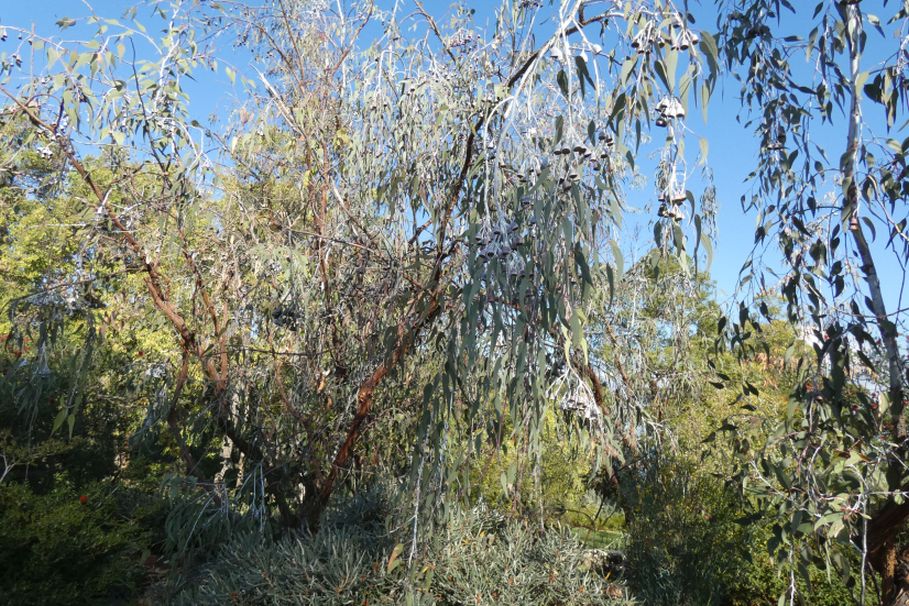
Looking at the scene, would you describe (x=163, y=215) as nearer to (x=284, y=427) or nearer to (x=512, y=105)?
(x=284, y=427)

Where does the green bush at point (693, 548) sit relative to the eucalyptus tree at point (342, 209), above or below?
below

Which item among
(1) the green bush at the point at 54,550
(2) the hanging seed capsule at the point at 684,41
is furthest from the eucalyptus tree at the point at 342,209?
(1) the green bush at the point at 54,550

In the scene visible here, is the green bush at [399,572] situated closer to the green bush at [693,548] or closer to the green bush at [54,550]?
the green bush at [693,548]

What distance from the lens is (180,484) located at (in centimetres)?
341

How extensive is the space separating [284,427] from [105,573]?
4.49 ft

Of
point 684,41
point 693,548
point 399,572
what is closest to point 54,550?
point 399,572

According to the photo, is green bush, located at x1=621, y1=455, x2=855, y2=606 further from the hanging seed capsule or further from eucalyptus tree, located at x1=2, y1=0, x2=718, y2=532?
the hanging seed capsule

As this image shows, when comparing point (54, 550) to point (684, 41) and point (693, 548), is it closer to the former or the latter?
point (693, 548)

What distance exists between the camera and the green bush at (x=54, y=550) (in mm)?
3613

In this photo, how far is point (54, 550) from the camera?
3.68 metres

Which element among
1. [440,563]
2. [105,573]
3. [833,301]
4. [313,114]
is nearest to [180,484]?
[105,573]

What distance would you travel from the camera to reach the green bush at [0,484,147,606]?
142 inches

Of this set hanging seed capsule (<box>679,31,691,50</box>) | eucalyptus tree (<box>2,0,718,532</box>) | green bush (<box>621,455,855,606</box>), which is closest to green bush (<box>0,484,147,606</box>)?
eucalyptus tree (<box>2,0,718,532</box>)

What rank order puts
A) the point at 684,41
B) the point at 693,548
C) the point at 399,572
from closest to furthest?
the point at 684,41 < the point at 399,572 < the point at 693,548
